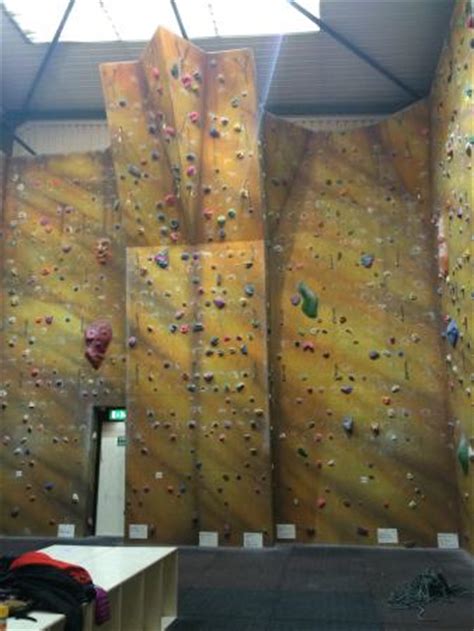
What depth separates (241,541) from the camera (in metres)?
6.64

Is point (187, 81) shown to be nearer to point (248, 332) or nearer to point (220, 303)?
point (220, 303)

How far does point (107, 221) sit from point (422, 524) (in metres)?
5.01

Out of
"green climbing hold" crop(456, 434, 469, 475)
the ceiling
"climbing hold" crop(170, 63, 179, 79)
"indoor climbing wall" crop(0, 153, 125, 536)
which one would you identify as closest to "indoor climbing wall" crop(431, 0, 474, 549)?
"green climbing hold" crop(456, 434, 469, 475)

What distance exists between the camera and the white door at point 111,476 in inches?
303

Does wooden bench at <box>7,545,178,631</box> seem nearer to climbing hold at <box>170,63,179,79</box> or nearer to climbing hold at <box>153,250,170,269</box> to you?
climbing hold at <box>153,250,170,269</box>

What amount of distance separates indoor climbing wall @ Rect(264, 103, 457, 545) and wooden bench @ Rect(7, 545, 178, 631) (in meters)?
3.22

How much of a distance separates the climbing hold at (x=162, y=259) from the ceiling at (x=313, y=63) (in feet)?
8.58

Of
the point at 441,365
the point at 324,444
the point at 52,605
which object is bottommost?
the point at 52,605

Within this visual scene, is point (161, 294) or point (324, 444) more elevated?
point (161, 294)

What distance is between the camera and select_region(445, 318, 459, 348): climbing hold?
6437 millimetres

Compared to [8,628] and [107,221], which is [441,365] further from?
[8,628]

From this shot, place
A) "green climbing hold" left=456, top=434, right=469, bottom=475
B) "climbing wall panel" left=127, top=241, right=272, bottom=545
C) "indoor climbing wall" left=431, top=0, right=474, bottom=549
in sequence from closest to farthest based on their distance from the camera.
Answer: "indoor climbing wall" left=431, top=0, right=474, bottom=549, "green climbing hold" left=456, top=434, right=469, bottom=475, "climbing wall panel" left=127, top=241, right=272, bottom=545

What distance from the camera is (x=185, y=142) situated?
23.2 feet

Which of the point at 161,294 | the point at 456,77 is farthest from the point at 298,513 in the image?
the point at 456,77
